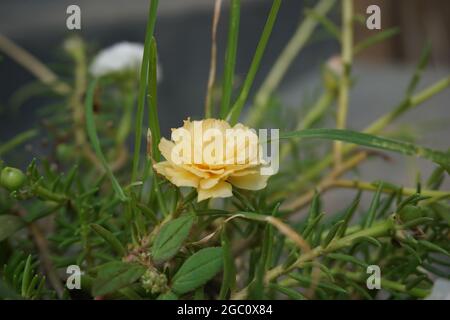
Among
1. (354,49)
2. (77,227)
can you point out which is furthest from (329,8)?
(77,227)

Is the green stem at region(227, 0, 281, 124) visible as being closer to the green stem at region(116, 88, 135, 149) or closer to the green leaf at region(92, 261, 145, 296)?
the green leaf at region(92, 261, 145, 296)

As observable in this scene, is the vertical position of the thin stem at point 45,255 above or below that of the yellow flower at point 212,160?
below

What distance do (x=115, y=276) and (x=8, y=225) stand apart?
0.08 meters

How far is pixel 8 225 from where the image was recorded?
0.29 meters

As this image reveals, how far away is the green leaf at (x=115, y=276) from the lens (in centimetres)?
22

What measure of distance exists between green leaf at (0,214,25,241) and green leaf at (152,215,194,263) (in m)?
0.08

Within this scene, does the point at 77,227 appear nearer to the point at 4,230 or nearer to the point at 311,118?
the point at 4,230

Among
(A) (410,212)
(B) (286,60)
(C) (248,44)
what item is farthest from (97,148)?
(C) (248,44)

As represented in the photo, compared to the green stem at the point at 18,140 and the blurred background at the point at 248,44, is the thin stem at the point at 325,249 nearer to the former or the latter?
the green stem at the point at 18,140

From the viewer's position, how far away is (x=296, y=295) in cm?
25

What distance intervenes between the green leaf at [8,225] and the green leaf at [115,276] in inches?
2.8

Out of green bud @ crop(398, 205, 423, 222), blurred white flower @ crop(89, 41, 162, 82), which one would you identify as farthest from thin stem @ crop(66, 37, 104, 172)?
green bud @ crop(398, 205, 423, 222)

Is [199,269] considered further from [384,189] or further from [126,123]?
[126,123]

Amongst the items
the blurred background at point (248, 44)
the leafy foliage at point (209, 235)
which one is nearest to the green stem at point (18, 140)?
the leafy foliage at point (209, 235)
